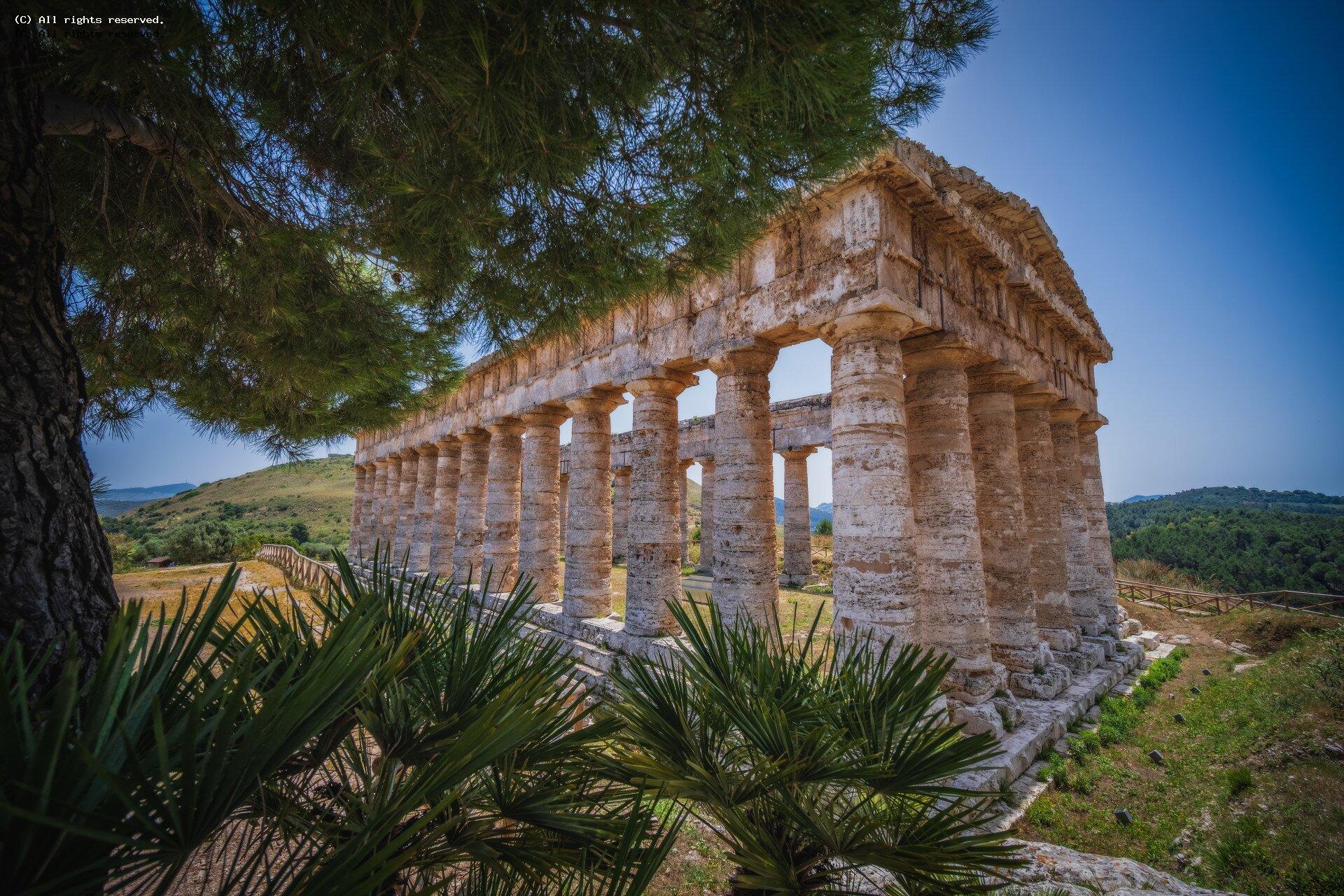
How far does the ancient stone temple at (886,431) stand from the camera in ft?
21.7

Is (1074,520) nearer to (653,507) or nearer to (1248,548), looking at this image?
(653,507)

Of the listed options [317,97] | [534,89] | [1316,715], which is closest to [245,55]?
[317,97]

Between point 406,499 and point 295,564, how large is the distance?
414 cm

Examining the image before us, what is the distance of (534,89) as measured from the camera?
240 centimetres

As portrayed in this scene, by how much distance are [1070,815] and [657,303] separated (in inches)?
322

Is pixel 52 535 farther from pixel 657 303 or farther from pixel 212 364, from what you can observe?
pixel 657 303

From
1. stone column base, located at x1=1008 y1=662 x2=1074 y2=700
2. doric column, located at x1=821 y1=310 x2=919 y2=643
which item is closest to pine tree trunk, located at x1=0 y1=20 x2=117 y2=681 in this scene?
doric column, located at x1=821 y1=310 x2=919 y2=643

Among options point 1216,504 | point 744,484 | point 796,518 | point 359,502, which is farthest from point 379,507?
point 1216,504

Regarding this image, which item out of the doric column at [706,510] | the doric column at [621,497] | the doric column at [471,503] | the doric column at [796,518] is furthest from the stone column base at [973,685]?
the doric column at [621,497]

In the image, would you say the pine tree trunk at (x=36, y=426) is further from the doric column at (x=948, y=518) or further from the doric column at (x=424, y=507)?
the doric column at (x=424, y=507)

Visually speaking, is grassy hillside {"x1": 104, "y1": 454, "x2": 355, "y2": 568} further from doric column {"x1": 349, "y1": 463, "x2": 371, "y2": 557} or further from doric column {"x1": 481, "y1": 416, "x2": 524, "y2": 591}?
doric column {"x1": 481, "y1": 416, "x2": 524, "y2": 591}

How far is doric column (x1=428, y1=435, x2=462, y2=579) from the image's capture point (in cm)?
1590

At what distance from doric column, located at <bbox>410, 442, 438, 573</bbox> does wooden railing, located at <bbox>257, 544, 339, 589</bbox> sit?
234cm

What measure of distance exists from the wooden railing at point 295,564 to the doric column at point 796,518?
13538 mm
